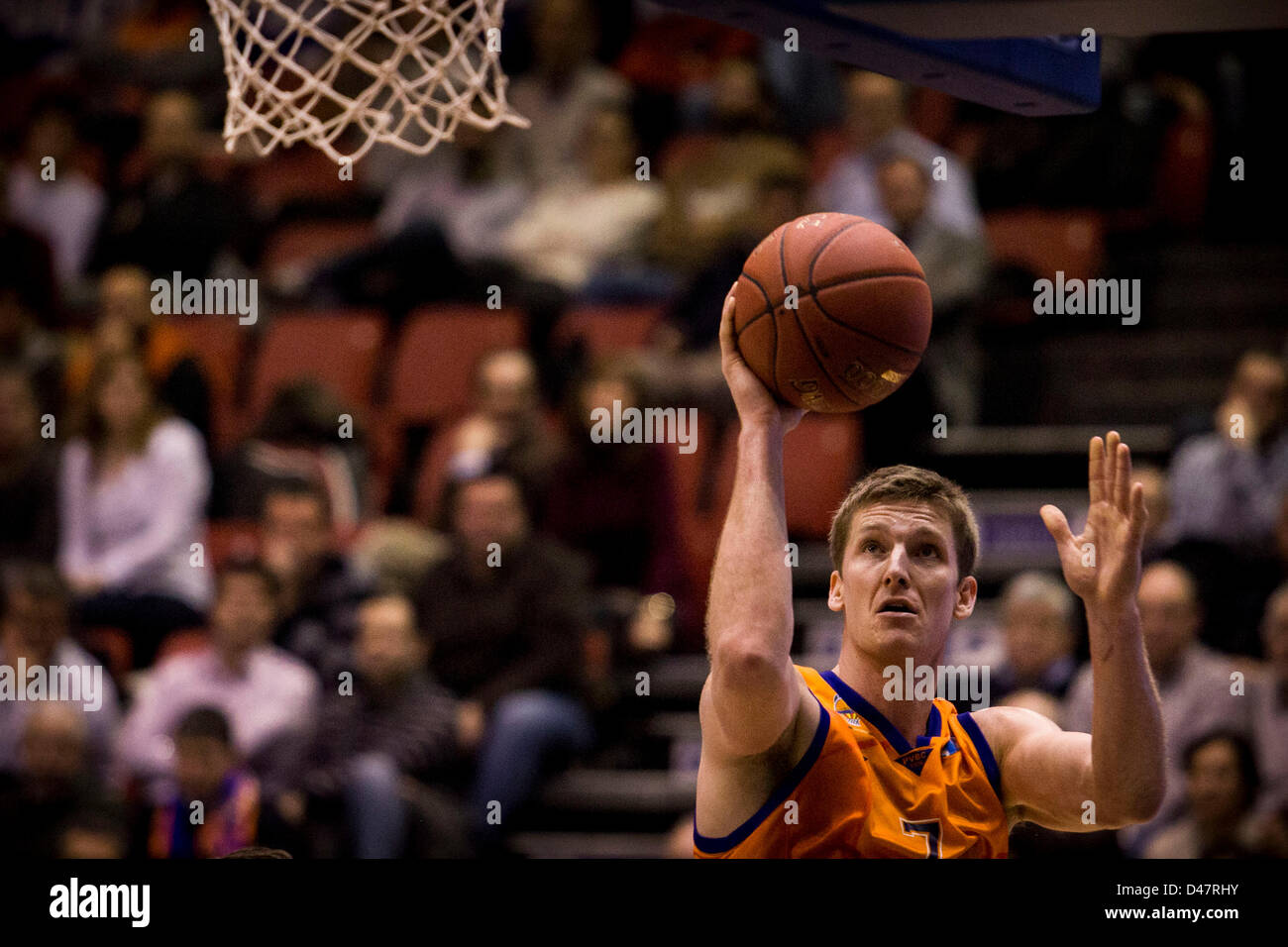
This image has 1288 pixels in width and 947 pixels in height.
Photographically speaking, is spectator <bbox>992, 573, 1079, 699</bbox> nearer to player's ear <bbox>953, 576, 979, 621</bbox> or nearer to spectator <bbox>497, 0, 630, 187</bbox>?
player's ear <bbox>953, 576, 979, 621</bbox>

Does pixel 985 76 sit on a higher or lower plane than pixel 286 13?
lower

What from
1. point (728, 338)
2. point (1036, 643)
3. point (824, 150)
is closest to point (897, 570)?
point (728, 338)

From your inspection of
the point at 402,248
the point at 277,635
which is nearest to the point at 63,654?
the point at 277,635

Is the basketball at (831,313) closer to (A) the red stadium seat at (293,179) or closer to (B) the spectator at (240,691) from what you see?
(B) the spectator at (240,691)

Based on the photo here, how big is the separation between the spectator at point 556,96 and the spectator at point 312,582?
236 centimetres

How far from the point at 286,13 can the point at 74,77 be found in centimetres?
673

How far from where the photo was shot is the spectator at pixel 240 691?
5852 millimetres

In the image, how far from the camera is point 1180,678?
17.7 ft

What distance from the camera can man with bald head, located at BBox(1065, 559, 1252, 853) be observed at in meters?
5.23

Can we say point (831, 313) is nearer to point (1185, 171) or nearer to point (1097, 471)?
point (1097, 471)

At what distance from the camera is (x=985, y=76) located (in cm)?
337

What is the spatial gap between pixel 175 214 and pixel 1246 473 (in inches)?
198
